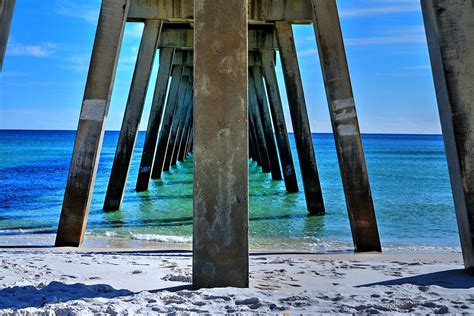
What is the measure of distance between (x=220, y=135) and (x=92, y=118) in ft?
9.71

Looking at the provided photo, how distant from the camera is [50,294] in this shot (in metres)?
3.18

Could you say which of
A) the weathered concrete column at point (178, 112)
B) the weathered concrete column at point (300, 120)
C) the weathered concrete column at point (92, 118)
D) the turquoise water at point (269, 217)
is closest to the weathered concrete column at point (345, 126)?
the turquoise water at point (269, 217)

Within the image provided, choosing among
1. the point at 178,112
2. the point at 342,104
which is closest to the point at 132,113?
the point at 342,104

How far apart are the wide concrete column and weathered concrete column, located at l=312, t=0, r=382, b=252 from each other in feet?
9.09

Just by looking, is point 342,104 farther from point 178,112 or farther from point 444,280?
point 178,112

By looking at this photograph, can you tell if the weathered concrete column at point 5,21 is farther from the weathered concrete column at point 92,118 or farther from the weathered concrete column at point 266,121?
the weathered concrete column at point 266,121

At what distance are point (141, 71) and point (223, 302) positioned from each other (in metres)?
7.45

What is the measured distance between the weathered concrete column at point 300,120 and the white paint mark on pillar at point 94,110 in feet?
16.5

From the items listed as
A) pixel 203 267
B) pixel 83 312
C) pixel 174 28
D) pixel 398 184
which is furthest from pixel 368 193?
pixel 398 184

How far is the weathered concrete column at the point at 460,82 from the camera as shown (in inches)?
148

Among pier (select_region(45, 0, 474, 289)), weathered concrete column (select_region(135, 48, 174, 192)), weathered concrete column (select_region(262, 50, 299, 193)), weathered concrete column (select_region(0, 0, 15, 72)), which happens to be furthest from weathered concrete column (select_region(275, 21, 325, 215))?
weathered concrete column (select_region(0, 0, 15, 72))

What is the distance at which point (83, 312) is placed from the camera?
2801 mm

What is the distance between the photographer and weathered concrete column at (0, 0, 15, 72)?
4480mm

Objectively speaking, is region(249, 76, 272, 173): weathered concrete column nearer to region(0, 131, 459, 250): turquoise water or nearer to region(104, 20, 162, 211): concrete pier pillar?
region(0, 131, 459, 250): turquoise water
